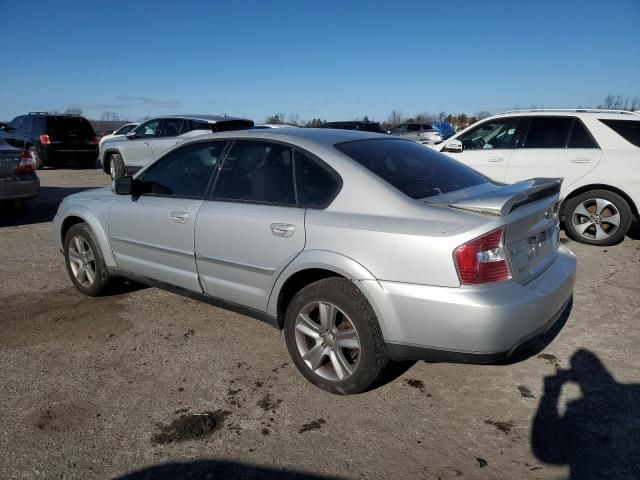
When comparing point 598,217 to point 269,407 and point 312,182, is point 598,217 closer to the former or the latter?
point 312,182

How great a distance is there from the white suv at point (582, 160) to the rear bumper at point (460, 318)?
393 cm

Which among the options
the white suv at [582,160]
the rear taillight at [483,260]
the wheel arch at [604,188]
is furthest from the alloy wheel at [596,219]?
the rear taillight at [483,260]

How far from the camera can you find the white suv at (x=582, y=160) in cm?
644

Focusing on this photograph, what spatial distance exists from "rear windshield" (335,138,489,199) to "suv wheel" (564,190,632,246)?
369cm

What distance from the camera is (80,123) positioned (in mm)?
16438

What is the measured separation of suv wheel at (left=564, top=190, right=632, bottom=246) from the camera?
648 centimetres

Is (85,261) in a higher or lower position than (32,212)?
higher

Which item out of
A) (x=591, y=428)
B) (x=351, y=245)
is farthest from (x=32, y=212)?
(x=591, y=428)

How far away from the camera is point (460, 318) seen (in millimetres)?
2596

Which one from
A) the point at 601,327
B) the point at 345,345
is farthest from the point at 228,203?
the point at 601,327

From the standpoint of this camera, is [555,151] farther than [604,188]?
Yes

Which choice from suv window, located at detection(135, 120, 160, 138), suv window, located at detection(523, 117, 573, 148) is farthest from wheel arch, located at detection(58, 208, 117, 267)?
suv window, located at detection(135, 120, 160, 138)

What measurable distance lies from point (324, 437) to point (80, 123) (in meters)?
16.5

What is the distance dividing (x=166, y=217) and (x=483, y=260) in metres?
2.45
